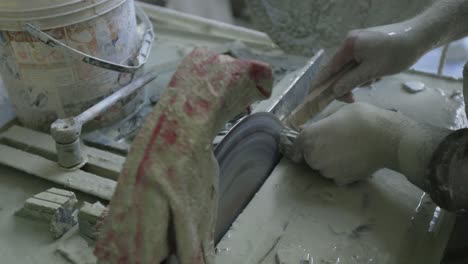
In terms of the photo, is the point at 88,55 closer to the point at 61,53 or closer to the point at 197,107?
the point at 61,53

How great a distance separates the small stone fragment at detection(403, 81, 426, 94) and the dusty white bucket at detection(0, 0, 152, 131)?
100cm

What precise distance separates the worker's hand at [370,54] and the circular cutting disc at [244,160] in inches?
8.8

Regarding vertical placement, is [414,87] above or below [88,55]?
below

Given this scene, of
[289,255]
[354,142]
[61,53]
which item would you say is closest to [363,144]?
[354,142]

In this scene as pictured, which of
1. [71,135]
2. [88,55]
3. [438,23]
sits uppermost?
[438,23]

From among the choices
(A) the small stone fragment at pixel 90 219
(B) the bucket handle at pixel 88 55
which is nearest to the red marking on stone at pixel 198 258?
(A) the small stone fragment at pixel 90 219

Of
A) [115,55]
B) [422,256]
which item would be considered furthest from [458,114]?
[115,55]

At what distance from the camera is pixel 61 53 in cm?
144

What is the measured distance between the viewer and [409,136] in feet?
3.73

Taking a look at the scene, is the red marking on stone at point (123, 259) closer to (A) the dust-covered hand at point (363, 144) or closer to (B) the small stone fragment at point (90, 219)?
(B) the small stone fragment at point (90, 219)

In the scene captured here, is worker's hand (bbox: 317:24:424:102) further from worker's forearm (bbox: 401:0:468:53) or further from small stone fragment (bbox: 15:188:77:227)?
small stone fragment (bbox: 15:188:77:227)

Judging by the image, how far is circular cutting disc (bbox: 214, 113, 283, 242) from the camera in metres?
1.10

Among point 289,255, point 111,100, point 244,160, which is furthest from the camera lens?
point 111,100

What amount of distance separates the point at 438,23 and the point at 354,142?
0.44 meters
